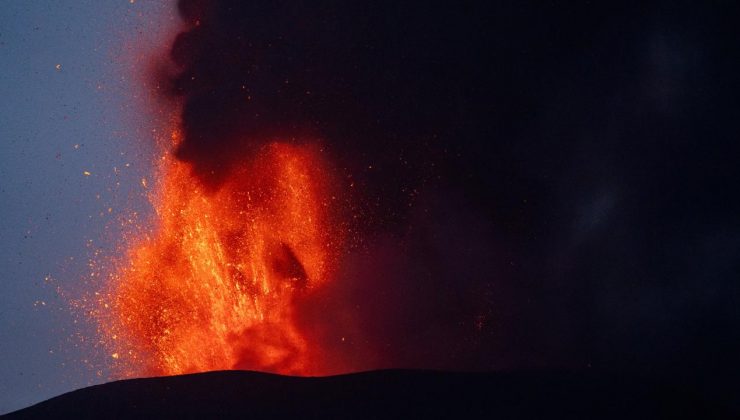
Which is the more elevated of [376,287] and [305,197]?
[305,197]

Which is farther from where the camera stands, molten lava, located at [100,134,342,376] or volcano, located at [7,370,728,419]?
molten lava, located at [100,134,342,376]

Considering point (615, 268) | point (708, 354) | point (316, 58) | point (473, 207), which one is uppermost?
point (316, 58)

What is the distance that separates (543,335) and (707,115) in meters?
9.39

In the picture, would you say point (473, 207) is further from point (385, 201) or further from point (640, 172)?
point (640, 172)

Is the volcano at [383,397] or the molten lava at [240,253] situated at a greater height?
the molten lava at [240,253]

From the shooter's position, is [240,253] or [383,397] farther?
[240,253]

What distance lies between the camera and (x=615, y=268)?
2405 centimetres

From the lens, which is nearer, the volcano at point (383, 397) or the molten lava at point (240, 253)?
the volcano at point (383, 397)

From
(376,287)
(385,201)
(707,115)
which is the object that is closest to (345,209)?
(385,201)

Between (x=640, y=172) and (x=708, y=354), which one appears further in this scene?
(x=640, y=172)

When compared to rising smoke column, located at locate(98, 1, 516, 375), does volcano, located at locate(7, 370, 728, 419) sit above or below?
below

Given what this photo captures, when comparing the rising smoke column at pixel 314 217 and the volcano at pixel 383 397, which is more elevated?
the rising smoke column at pixel 314 217

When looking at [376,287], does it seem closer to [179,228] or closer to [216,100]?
[179,228]

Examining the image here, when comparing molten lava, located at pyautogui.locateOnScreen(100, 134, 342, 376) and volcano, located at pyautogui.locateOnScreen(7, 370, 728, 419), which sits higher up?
molten lava, located at pyautogui.locateOnScreen(100, 134, 342, 376)
